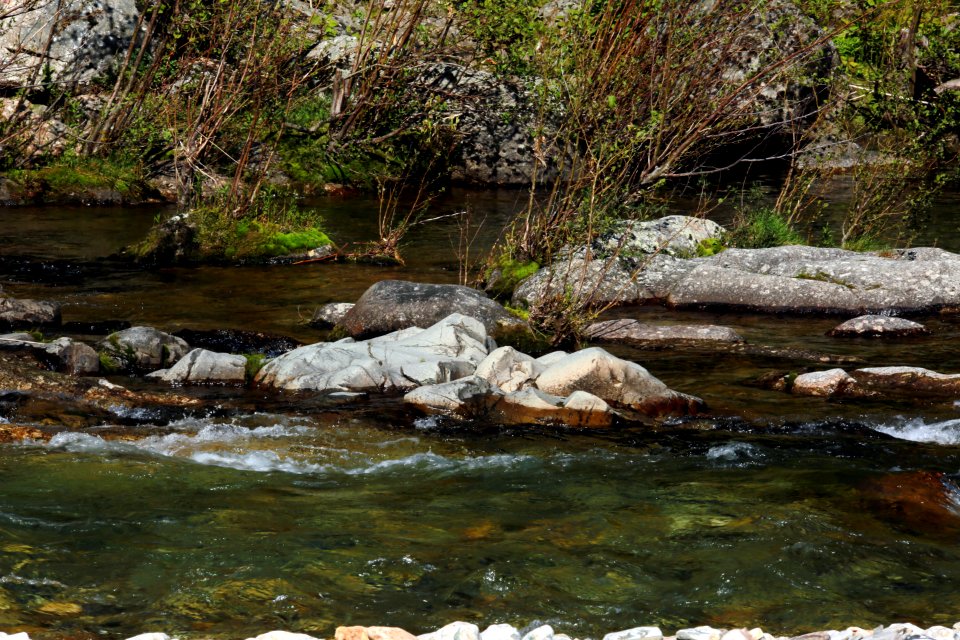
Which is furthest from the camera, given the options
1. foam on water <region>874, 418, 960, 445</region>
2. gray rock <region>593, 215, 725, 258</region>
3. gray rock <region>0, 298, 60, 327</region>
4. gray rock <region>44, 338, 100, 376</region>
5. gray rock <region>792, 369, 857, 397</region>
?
gray rock <region>593, 215, 725, 258</region>

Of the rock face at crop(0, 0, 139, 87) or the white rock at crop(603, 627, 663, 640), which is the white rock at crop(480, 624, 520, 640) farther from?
the rock face at crop(0, 0, 139, 87)

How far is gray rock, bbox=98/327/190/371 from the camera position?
348 inches

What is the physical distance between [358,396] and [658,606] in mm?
4065

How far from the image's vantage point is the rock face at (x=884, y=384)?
8.26 m

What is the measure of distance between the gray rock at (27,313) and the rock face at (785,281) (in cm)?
463

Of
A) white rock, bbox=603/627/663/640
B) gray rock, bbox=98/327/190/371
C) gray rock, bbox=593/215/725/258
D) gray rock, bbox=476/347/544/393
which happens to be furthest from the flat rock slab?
white rock, bbox=603/627/663/640

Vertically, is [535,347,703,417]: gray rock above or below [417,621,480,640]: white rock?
below

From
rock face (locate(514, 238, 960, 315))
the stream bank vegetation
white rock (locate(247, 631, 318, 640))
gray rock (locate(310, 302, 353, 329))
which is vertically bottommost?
gray rock (locate(310, 302, 353, 329))

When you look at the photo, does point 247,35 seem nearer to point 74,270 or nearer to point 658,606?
point 74,270

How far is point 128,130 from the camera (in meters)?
18.5

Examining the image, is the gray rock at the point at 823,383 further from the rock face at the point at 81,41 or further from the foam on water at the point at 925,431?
the rock face at the point at 81,41

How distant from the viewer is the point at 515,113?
20.7 meters

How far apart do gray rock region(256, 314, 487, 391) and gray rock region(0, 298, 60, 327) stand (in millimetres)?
2837

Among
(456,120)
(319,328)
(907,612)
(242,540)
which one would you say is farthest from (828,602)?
(456,120)
